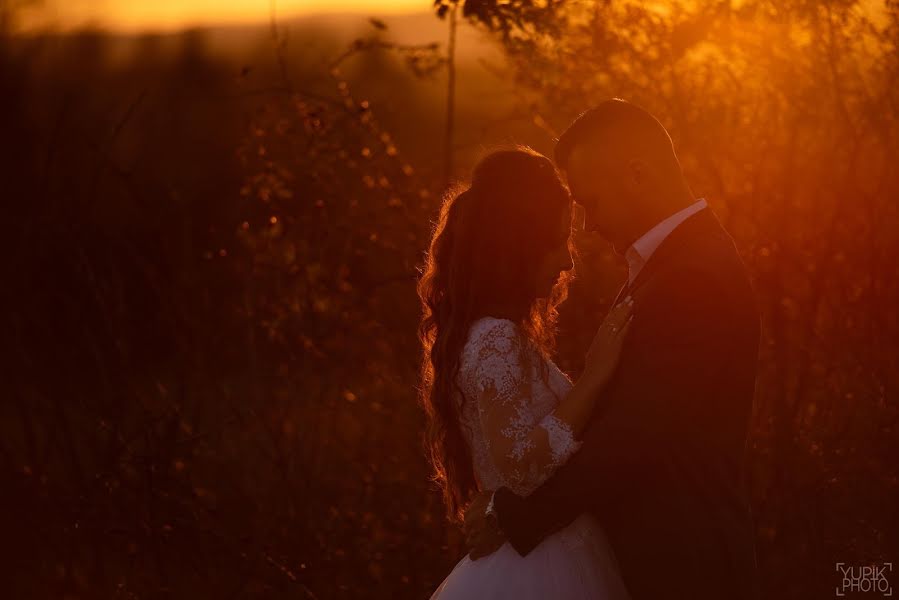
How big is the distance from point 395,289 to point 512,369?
9.43ft

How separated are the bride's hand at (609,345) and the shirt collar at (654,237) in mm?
89

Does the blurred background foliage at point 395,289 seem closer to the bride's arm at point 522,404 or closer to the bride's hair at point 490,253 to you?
the bride's hair at point 490,253

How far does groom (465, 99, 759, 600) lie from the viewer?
118 inches

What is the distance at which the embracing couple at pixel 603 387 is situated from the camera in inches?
119

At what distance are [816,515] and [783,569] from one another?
33cm

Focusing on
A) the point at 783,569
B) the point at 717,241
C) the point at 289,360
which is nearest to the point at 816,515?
the point at 783,569

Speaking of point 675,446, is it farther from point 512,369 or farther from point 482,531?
point 482,531

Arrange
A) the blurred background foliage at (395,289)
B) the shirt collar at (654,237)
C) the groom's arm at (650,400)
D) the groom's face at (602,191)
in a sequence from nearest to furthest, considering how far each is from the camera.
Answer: the groom's arm at (650,400), the shirt collar at (654,237), the groom's face at (602,191), the blurred background foliage at (395,289)

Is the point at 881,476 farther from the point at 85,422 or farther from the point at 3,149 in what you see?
the point at 3,149

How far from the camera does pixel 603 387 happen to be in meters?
3.06

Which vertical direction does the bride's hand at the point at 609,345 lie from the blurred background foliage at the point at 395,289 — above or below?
above

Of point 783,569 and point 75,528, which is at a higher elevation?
point 75,528

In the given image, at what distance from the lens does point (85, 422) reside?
19.3 ft

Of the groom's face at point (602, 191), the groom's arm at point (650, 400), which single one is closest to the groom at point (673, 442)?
the groom's arm at point (650, 400)
